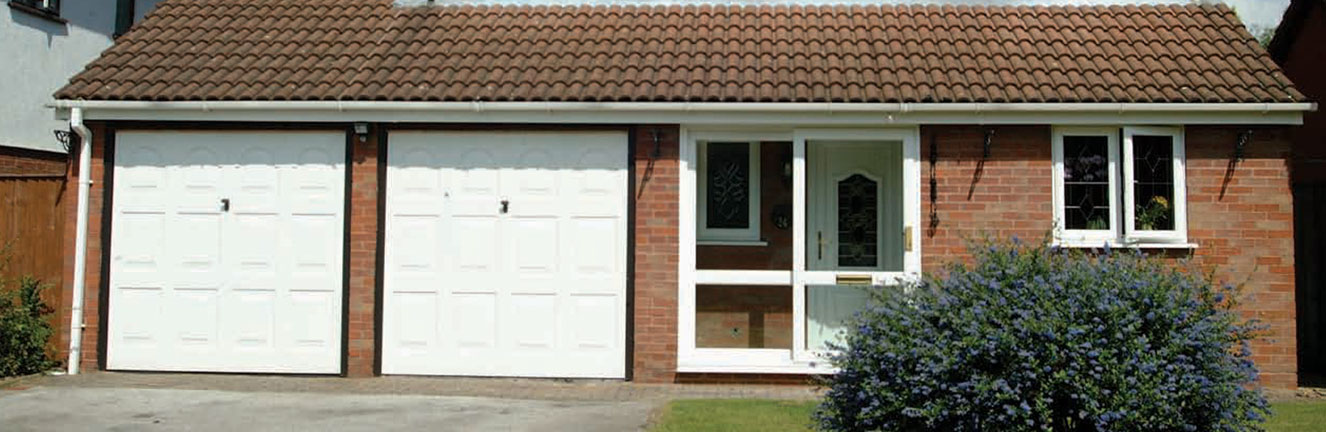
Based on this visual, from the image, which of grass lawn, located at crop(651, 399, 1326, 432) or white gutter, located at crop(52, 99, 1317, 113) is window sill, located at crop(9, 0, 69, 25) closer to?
white gutter, located at crop(52, 99, 1317, 113)

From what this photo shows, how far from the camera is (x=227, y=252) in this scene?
9.98 meters

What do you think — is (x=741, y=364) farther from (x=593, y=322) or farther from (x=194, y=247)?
(x=194, y=247)

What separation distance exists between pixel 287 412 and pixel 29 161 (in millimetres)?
8505

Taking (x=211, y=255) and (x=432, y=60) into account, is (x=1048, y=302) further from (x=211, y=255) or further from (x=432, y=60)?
(x=211, y=255)

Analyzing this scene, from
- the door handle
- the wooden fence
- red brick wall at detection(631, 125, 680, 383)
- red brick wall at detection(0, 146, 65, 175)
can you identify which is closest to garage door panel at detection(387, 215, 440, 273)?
red brick wall at detection(631, 125, 680, 383)

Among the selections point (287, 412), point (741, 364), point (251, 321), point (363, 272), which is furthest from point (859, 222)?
point (251, 321)

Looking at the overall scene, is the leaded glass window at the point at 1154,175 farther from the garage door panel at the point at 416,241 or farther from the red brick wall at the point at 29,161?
the red brick wall at the point at 29,161

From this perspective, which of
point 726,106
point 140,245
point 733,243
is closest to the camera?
point 726,106

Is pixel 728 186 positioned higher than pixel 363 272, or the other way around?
pixel 728 186

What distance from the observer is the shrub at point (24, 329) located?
31.7ft

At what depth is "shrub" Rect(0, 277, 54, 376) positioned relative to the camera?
966 centimetres

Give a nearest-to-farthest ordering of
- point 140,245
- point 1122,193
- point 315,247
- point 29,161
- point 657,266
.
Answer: point 1122,193, point 657,266, point 315,247, point 140,245, point 29,161

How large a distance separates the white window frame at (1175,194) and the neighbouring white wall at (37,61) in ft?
39.7

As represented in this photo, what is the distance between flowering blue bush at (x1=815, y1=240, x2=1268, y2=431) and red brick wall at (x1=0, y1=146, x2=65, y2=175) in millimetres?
12072
